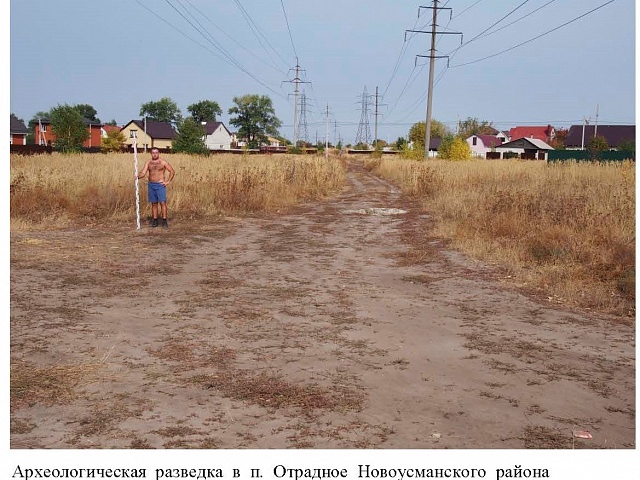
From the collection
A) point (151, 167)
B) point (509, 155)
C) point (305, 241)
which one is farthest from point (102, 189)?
point (509, 155)

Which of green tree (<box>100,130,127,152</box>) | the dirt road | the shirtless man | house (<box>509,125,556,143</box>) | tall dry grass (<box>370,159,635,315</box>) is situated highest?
house (<box>509,125,556,143</box>)

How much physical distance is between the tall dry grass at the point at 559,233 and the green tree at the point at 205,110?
115 meters

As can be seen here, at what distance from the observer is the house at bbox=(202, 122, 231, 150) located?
10125 cm

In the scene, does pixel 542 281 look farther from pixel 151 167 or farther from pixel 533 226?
pixel 151 167

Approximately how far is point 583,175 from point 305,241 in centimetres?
1300

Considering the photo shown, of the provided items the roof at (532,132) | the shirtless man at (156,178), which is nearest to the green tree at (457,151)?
the shirtless man at (156,178)

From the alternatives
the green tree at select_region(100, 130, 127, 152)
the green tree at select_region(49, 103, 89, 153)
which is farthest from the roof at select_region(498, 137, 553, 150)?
the green tree at select_region(49, 103, 89, 153)

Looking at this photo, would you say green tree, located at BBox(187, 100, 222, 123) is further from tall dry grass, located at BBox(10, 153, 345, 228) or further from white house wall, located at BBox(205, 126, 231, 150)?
tall dry grass, located at BBox(10, 153, 345, 228)

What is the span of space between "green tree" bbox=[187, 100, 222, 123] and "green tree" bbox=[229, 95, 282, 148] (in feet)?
59.9

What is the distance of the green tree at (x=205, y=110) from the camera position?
5103 inches

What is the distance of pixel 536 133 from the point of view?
12569 cm

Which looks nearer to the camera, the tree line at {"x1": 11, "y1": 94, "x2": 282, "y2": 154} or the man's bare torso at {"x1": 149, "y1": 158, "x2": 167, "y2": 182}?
the man's bare torso at {"x1": 149, "y1": 158, "x2": 167, "y2": 182}

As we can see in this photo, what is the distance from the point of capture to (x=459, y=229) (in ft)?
45.1

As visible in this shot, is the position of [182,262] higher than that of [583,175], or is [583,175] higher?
[583,175]
